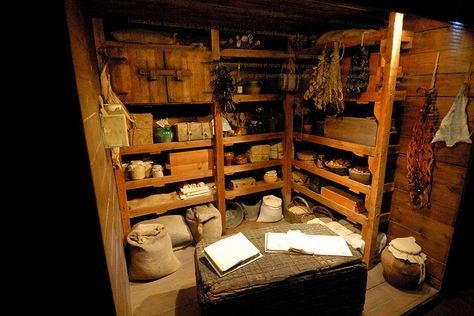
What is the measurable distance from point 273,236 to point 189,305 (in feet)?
3.97

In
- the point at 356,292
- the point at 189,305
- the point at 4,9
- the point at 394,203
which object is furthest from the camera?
the point at 394,203

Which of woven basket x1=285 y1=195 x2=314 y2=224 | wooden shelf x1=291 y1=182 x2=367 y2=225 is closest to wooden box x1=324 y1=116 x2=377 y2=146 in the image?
wooden shelf x1=291 y1=182 x2=367 y2=225

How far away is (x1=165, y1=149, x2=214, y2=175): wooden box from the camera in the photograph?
3.39 m

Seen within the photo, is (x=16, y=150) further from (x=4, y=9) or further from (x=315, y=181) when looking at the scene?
(x=315, y=181)

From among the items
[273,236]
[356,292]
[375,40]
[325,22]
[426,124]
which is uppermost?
[325,22]

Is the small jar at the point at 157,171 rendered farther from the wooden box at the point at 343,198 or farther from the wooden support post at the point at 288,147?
the wooden box at the point at 343,198

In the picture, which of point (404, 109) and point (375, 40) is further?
point (404, 109)

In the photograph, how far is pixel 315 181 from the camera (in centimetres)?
393

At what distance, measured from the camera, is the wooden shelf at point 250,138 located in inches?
143

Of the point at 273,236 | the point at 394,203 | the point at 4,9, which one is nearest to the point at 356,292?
the point at 273,236

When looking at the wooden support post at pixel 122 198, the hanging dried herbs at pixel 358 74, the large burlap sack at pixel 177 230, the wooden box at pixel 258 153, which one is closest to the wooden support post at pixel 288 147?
the wooden box at pixel 258 153

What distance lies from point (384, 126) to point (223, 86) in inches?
75.9

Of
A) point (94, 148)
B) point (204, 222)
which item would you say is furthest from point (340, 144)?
point (94, 148)

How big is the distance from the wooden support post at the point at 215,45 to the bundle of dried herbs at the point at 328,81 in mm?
1265
